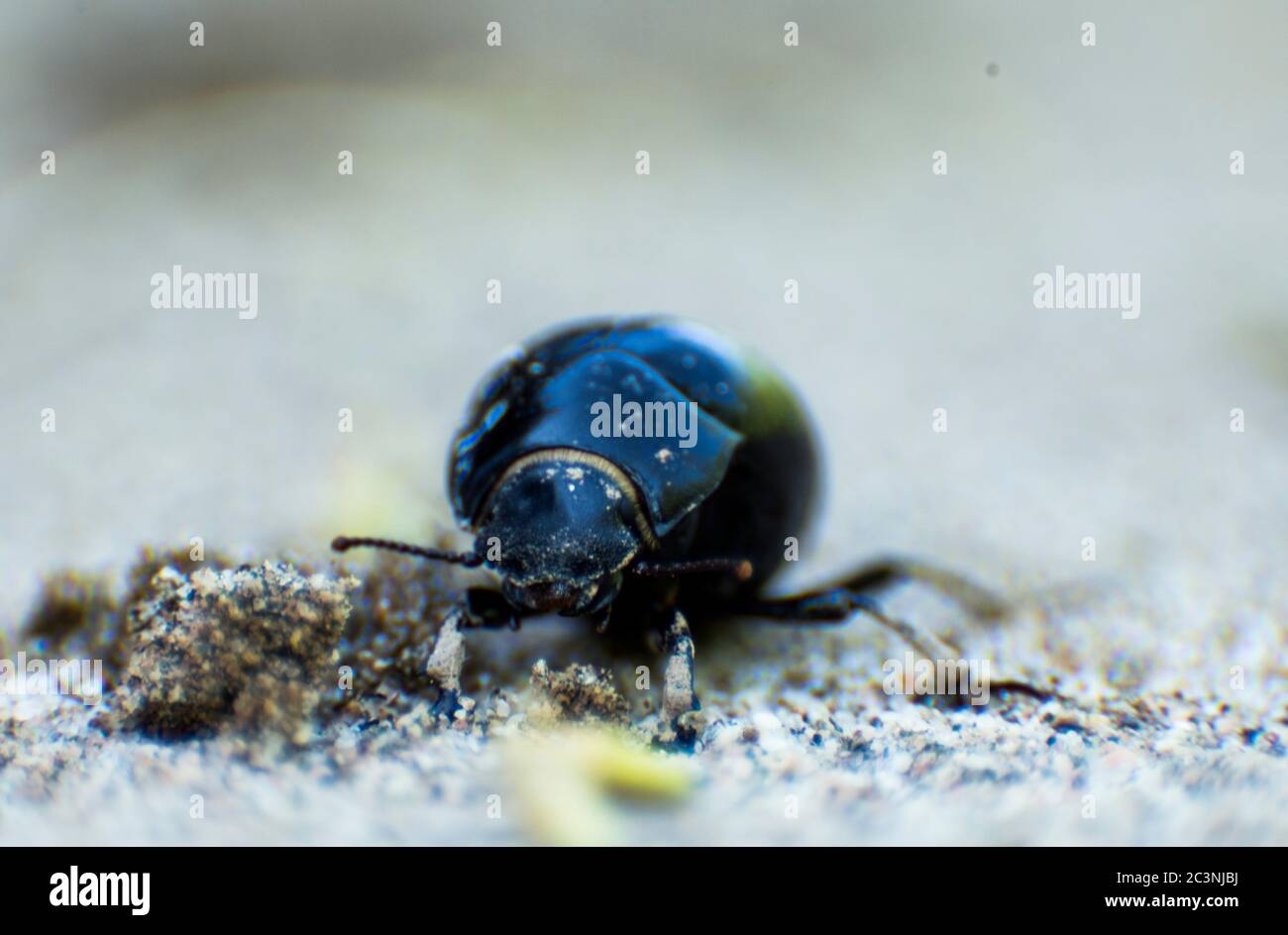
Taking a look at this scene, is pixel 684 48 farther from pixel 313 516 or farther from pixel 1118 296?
pixel 313 516

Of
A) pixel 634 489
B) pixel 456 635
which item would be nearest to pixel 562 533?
pixel 634 489

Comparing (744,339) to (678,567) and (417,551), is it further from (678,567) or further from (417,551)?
(417,551)

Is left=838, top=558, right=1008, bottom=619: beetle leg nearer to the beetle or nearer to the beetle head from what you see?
the beetle

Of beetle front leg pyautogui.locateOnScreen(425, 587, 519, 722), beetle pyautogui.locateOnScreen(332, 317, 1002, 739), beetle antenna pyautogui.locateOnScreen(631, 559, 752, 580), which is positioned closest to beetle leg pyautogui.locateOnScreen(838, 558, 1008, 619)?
beetle pyautogui.locateOnScreen(332, 317, 1002, 739)

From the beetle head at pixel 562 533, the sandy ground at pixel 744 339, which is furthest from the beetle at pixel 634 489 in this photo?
the sandy ground at pixel 744 339
